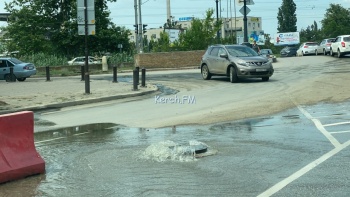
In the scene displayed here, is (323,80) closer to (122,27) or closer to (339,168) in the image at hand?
(339,168)

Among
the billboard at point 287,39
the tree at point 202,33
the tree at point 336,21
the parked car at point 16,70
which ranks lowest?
the parked car at point 16,70

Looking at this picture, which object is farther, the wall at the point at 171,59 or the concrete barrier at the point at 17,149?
the wall at the point at 171,59

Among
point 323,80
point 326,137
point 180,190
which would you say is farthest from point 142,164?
point 323,80

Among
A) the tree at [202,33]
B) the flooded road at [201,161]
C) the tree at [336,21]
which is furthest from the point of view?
the tree at [336,21]

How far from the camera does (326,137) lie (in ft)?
29.7

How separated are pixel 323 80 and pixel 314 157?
44.6ft

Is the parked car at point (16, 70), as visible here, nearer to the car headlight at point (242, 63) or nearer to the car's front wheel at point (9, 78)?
the car's front wheel at point (9, 78)

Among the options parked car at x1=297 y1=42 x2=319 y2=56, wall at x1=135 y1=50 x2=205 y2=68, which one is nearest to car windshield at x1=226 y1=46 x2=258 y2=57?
wall at x1=135 y1=50 x2=205 y2=68

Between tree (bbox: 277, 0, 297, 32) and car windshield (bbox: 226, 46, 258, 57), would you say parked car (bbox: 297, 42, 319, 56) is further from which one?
tree (bbox: 277, 0, 297, 32)

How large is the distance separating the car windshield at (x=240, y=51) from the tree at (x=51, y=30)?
113ft

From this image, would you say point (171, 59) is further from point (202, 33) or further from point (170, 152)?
point (170, 152)

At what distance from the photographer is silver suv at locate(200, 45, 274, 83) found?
21.5 m

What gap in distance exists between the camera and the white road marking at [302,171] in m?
5.88

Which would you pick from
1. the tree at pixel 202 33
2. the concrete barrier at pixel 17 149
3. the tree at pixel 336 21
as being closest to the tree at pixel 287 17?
the tree at pixel 336 21
